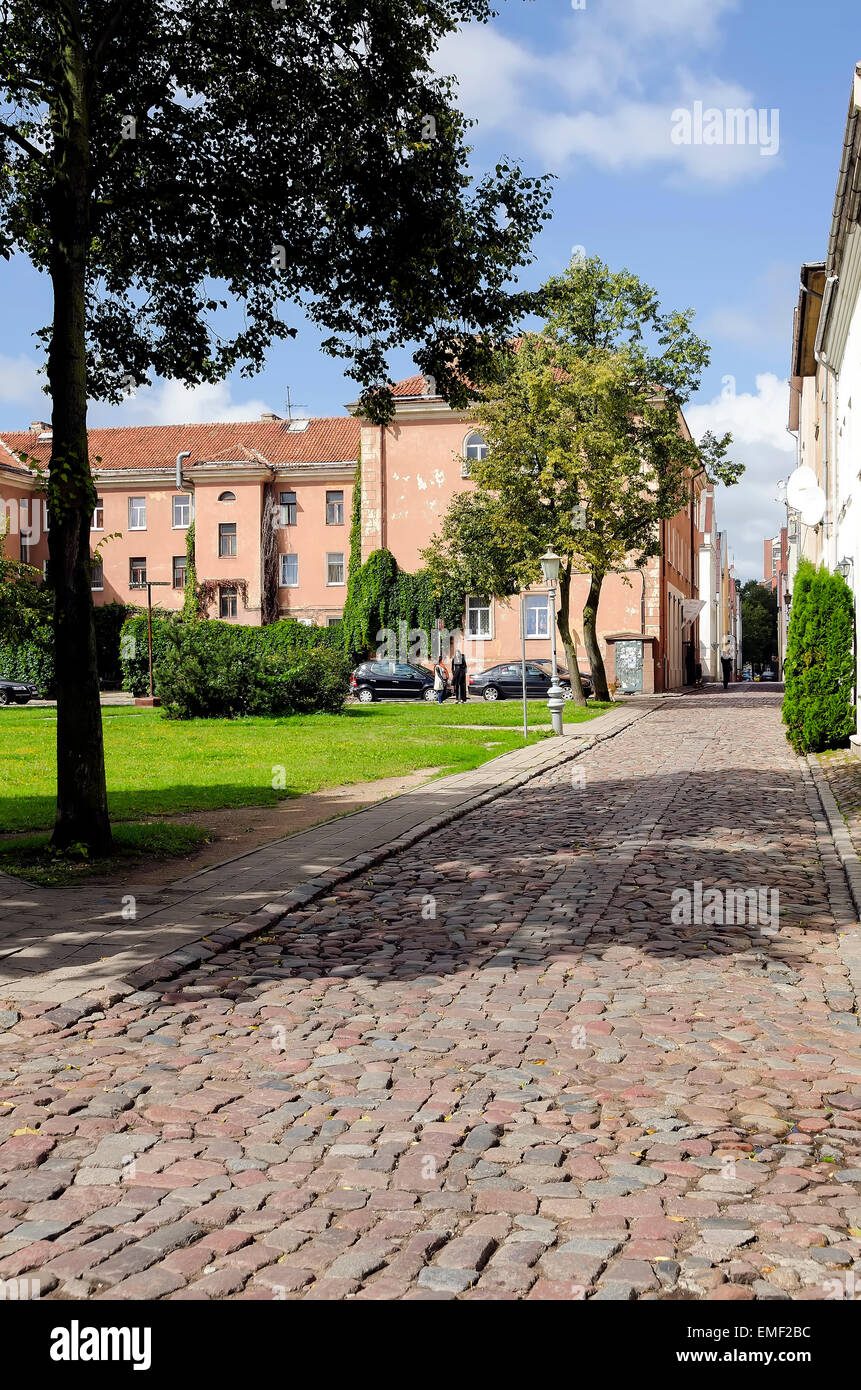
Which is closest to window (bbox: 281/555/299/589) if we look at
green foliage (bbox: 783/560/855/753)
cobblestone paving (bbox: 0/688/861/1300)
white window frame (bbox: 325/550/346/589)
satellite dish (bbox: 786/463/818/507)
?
white window frame (bbox: 325/550/346/589)

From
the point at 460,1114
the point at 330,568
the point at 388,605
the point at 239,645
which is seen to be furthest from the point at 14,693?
the point at 460,1114

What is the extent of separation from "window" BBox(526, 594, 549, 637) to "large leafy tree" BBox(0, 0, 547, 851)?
124 feet

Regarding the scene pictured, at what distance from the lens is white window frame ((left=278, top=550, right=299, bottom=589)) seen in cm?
5856

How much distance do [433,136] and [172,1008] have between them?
8000 millimetres

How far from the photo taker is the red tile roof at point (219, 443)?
59406mm

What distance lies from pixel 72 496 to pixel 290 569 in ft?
163

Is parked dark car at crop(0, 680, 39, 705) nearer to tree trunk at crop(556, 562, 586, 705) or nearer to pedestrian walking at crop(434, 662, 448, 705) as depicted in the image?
pedestrian walking at crop(434, 662, 448, 705)

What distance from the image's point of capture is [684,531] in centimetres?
6625

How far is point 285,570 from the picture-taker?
5875 centimetres

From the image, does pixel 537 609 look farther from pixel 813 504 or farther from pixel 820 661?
pixel 820 661

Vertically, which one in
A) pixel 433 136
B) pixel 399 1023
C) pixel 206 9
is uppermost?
pixel 206 9
